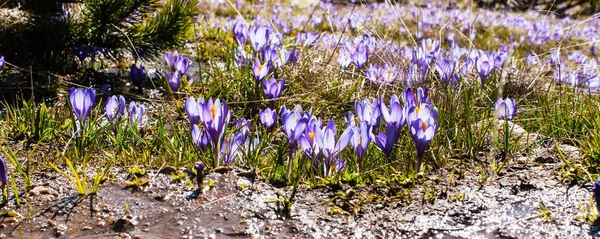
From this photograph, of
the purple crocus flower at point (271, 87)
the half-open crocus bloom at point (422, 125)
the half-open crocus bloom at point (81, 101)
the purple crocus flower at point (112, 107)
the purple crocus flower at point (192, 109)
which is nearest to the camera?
the half-open crocus bloom at point (422, 125)

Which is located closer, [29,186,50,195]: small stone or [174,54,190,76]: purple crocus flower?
[29,186,50,195]: small stone

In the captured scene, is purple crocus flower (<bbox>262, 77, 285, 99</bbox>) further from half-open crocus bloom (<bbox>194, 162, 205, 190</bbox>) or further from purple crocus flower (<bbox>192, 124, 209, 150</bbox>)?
half-open crocus bloom (<bbox>194, 162, 205, 190</bbox>)

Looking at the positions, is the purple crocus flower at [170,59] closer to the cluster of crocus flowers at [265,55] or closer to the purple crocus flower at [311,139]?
the cluster of crocus flowers at [265,55]

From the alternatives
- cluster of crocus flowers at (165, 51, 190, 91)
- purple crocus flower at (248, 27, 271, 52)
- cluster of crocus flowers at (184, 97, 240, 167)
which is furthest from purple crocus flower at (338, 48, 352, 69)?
cluster of crocus flowers at (184, 97, 240, 167)

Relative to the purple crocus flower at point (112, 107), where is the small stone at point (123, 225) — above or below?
below

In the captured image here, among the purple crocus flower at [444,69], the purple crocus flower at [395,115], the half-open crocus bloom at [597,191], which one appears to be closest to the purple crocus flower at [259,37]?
the purple crocus flower at [444,69]


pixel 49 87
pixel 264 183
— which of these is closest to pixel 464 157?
pixel 264 183

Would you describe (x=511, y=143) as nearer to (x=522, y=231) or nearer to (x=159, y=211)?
(x=522, y=231)
